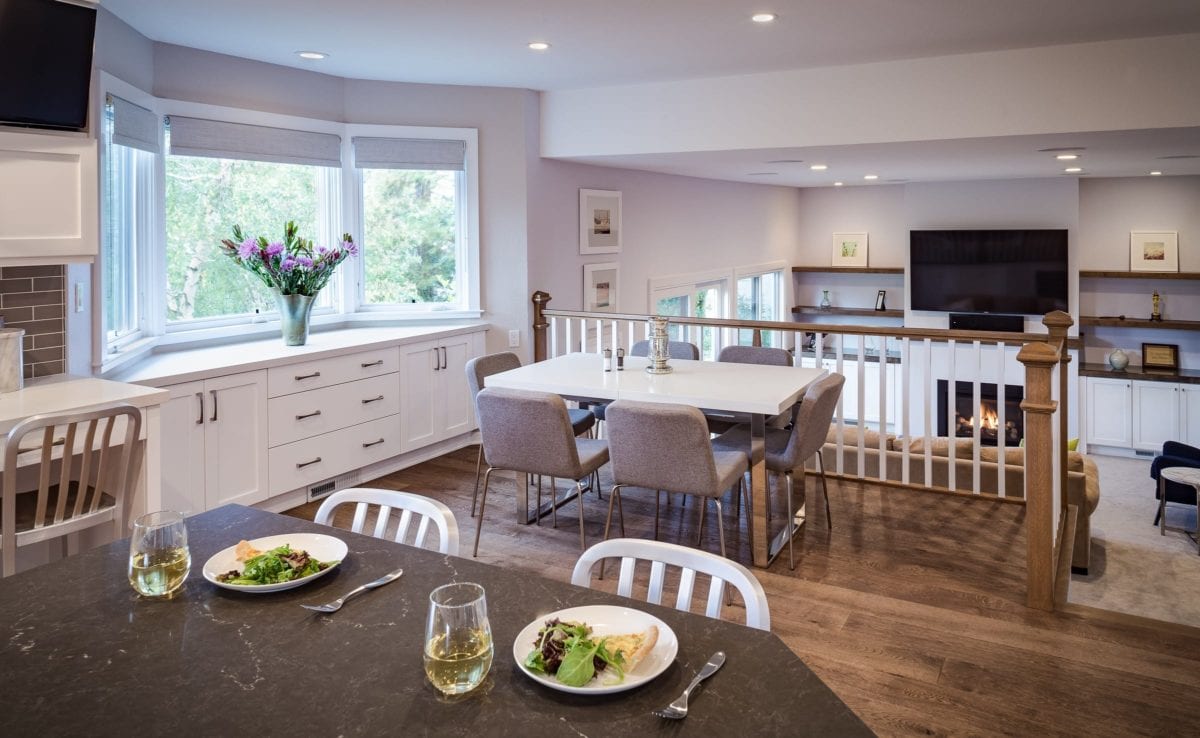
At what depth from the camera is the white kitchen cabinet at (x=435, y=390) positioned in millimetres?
5348

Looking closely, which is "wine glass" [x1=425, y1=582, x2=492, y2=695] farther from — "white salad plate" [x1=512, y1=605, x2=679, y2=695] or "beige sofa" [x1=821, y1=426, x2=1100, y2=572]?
"beige sofa" [x1=821, y1=426, x2=1100, y2=572]

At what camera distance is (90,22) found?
2973 millimetres

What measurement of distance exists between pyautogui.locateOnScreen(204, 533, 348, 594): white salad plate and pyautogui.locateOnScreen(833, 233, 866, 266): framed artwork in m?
9.81

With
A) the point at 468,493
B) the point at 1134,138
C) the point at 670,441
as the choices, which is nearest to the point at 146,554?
the point at 670,441

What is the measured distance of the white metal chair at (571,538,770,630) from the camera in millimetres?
Answer: 1488

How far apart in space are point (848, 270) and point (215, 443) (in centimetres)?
833

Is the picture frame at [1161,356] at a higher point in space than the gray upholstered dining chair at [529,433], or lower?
higher

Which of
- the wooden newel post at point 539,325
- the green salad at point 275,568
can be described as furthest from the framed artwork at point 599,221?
the green salad at point 275,568

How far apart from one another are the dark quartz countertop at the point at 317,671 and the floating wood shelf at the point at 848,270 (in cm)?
964

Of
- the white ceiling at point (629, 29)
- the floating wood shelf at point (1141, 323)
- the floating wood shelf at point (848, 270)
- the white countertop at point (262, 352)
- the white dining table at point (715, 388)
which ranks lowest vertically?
the white dining table at point (715, 388)

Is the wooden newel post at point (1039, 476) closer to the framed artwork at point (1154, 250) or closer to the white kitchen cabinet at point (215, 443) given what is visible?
the white kitchen cabinet at point (215, 443)

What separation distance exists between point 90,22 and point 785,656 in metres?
3.10

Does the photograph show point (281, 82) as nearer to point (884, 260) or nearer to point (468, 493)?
point (468, 493)

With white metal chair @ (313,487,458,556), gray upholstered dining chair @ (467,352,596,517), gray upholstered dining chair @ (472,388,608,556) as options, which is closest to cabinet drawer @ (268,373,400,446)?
gray upholstered dining chair @ (467,352,596,517)
